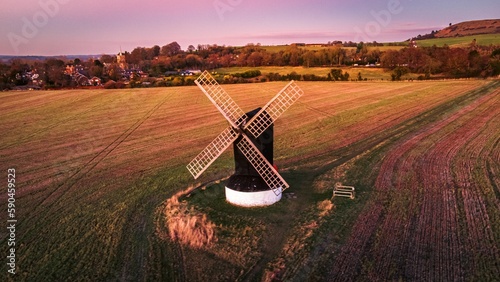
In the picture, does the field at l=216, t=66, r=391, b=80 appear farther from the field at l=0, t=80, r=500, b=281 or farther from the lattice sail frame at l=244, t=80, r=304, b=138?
the lattice sail frame at l=244, t=80, r=304, b=138

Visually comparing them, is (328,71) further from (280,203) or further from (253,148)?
(253,148)

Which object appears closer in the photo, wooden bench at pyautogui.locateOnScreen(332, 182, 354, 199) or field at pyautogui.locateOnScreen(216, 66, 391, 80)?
wooden bench at pyautogui.locateOnScreen(332, 182, 354, 199)

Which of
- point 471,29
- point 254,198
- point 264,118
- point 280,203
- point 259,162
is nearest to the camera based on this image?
point 264,118

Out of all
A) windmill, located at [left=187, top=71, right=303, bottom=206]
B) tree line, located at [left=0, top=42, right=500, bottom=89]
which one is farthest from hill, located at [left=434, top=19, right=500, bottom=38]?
windmill, located at [left=187, top=71, right=303, bottom=206]

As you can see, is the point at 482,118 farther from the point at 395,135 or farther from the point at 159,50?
the point at 159,50

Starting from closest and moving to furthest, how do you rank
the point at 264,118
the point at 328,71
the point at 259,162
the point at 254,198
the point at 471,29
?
the point at 264,118 < the point at 259,162 < the point at 254,198 < the point at 328,71 < the point at 471,29

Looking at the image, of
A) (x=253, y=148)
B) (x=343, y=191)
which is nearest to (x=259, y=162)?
(x=253, y=148)

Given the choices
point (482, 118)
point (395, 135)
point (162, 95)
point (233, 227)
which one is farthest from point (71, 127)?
point (482, 118)
